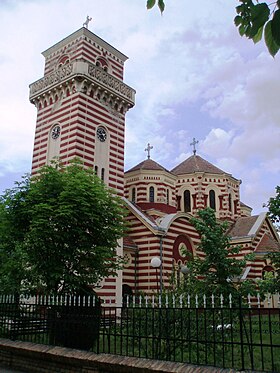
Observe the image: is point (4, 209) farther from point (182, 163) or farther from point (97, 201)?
point (182, 163)

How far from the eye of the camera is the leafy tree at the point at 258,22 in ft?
8.93

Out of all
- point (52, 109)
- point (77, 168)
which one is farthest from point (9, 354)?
point (52, 109)

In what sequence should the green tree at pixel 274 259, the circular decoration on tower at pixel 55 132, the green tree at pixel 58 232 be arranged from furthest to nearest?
the circular decoration on tower at pixel 55 132, the green tree at pixel 274 259, the green tree at pixel 58 232

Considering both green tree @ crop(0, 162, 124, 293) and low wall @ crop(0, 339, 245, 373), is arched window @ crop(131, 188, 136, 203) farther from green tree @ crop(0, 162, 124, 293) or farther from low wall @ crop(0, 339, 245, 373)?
low wall @ crop(0, 339, 245, 373)

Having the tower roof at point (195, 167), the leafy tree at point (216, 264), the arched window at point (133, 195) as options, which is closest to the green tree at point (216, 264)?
the leafy tree at point (216, 264)

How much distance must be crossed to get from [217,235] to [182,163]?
24443 millimetres

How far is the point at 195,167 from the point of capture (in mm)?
39406

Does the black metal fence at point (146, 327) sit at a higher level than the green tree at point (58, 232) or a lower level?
lower

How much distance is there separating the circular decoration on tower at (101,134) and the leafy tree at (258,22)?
870 inches

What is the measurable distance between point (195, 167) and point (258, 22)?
3682cm

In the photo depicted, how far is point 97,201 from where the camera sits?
1377 cm

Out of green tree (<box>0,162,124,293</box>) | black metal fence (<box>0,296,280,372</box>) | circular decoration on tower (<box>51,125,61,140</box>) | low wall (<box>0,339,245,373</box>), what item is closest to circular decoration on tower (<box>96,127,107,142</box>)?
circular decoration on tower (<box>51,125,61,140</box>)

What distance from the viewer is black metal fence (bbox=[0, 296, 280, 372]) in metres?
7.66

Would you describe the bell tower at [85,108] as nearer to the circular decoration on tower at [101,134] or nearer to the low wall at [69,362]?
the circular decoration on tower at [101,134]
